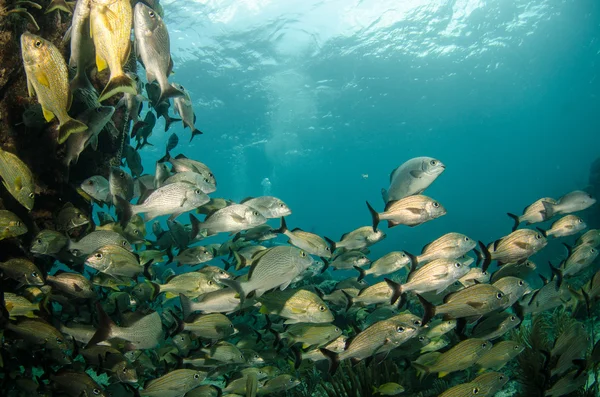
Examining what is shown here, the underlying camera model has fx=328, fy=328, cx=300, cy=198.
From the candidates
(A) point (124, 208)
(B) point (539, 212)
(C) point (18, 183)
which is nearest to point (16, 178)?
(C) point (18, 183)

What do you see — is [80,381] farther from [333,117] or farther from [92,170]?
[333,117]

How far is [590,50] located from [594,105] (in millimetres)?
44828

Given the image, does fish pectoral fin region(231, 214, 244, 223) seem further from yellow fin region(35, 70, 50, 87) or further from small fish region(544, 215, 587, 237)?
small fish region(544, 215, 587, 237)

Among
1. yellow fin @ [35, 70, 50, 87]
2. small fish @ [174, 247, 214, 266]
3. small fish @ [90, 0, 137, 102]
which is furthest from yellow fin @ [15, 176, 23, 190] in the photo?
small fish @ [174, 247, 214, 266]

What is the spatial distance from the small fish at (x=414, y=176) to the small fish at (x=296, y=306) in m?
1.92

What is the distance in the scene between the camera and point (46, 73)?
8.75ft

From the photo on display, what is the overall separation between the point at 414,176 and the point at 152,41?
11.9 feet

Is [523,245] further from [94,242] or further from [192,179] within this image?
[94,242]

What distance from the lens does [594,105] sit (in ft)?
243

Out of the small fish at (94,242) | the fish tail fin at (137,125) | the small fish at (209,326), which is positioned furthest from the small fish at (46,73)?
the fish tail fin at (137,125)

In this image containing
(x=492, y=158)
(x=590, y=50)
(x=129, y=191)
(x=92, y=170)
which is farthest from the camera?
(x=492, y=158)

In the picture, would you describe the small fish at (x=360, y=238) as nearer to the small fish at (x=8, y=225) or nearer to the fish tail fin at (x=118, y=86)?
the fish tail fin at (x=118, y=86)

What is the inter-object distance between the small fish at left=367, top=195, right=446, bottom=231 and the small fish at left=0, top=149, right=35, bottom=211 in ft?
12.9

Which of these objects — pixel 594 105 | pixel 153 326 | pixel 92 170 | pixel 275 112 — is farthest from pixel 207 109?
pixel 594 105
